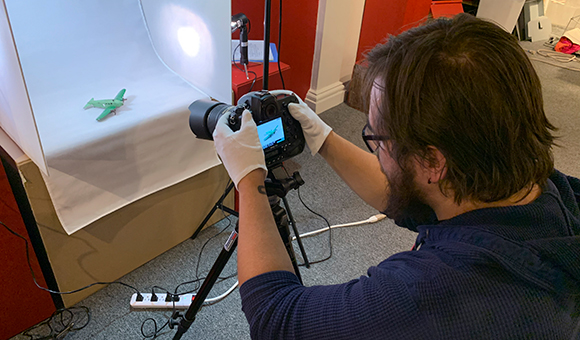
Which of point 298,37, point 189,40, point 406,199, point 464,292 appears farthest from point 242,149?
point 298,37

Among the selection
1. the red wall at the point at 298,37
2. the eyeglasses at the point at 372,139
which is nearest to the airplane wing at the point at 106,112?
the eyeglasses at the point at 372,139

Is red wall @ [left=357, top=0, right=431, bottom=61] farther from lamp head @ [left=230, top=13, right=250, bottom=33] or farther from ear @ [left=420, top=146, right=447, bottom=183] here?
ear @ [left=420, top=146, right=447, bottom=183]

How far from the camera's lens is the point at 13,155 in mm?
1069

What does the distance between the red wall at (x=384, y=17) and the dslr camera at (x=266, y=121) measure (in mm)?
2048

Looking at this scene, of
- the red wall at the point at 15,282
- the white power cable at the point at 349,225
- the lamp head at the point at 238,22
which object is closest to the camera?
the red wall at the point at 15,282

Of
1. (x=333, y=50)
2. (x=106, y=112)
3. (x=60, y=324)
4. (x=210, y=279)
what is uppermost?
(x=106, y=112)

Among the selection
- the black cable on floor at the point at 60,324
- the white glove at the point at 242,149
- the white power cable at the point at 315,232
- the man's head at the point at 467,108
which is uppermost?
the man's head at the point at 467,108

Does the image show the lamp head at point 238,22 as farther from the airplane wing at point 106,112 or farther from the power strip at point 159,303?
the power strip at point 159,303

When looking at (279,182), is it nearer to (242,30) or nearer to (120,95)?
(120,95)

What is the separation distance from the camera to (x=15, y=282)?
1.24m

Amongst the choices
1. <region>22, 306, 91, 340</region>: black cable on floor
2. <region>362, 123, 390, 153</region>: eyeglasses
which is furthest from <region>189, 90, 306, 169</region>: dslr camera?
<region>22, 306, 91, 340</region>: black cable on floor

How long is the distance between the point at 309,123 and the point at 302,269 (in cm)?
86

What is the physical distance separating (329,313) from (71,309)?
4.05 feet

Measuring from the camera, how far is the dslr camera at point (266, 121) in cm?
87
